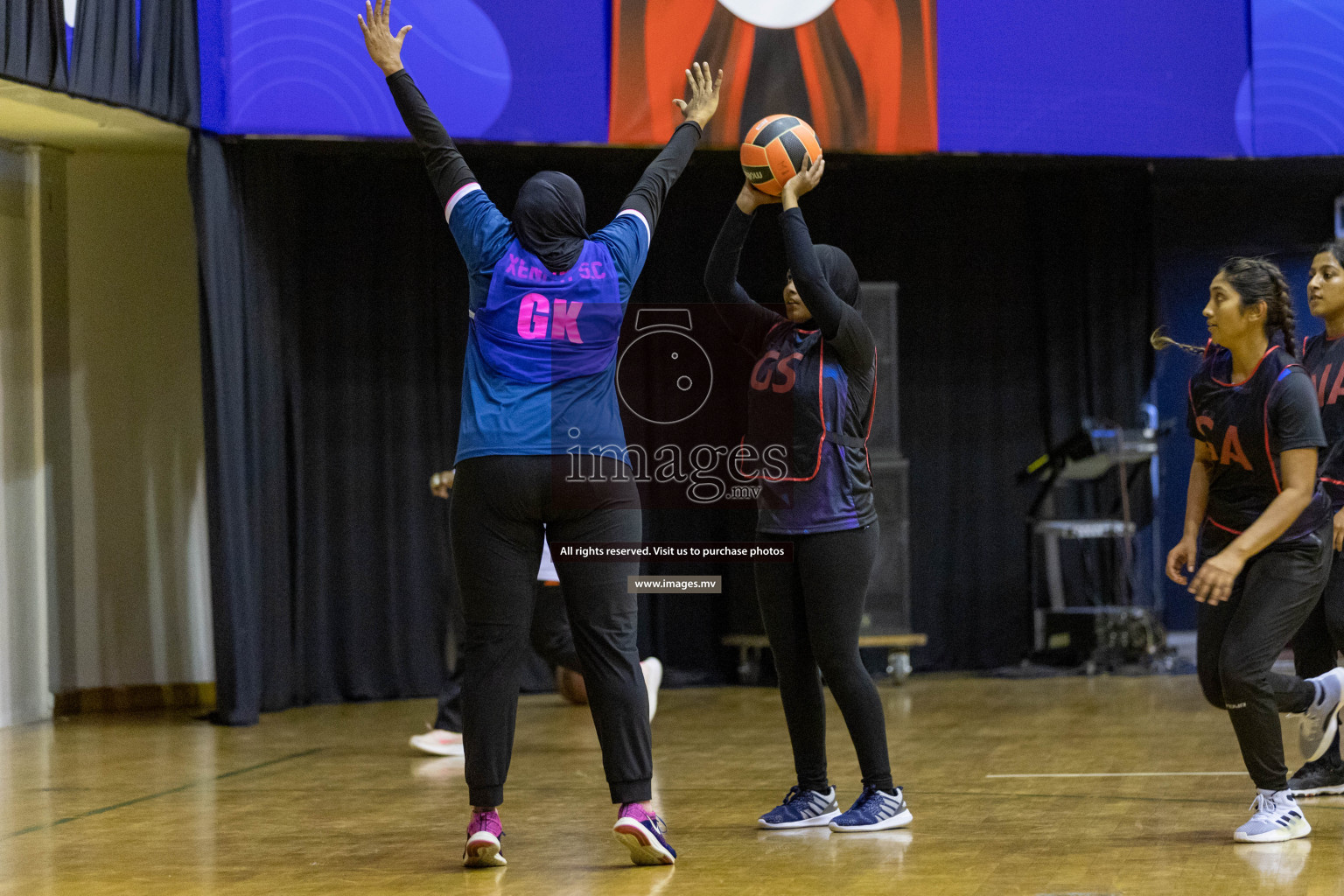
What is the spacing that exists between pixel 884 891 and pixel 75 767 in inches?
130

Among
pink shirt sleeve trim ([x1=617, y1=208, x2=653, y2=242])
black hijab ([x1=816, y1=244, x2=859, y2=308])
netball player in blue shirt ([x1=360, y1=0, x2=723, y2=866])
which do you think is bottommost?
netball player in blue shirt ([x1=360, y1=0, x2=723, y2=866])

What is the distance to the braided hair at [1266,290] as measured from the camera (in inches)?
130

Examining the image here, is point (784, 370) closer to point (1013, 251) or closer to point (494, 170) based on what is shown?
point (494, 170)

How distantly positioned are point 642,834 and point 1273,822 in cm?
150

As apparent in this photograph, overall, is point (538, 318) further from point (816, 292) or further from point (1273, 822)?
point (1273, 822)

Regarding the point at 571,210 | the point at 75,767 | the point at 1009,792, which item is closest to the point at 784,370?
the point at 571,210

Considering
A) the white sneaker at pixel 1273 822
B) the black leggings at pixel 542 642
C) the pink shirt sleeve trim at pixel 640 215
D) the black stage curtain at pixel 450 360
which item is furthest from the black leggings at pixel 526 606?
the black stage curtain at pixel 450 360

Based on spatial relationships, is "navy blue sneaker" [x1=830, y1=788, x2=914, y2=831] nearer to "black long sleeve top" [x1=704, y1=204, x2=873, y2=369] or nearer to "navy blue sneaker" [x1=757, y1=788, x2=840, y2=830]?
"navy blue sneaker" [x1=757, y1=788, x2=840, y2=830]

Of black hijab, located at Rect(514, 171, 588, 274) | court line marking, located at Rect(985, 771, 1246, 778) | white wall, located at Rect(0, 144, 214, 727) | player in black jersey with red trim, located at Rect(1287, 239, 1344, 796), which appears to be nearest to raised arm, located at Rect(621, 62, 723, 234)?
black hijab, located at Rect(514, 171, 588, 274)

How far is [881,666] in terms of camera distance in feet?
23.8

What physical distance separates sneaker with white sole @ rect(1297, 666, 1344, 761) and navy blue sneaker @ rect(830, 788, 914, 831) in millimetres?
1065

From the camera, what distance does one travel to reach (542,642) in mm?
5195

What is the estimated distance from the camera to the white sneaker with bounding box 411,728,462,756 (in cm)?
501

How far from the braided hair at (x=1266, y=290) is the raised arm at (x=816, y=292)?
872 mm
